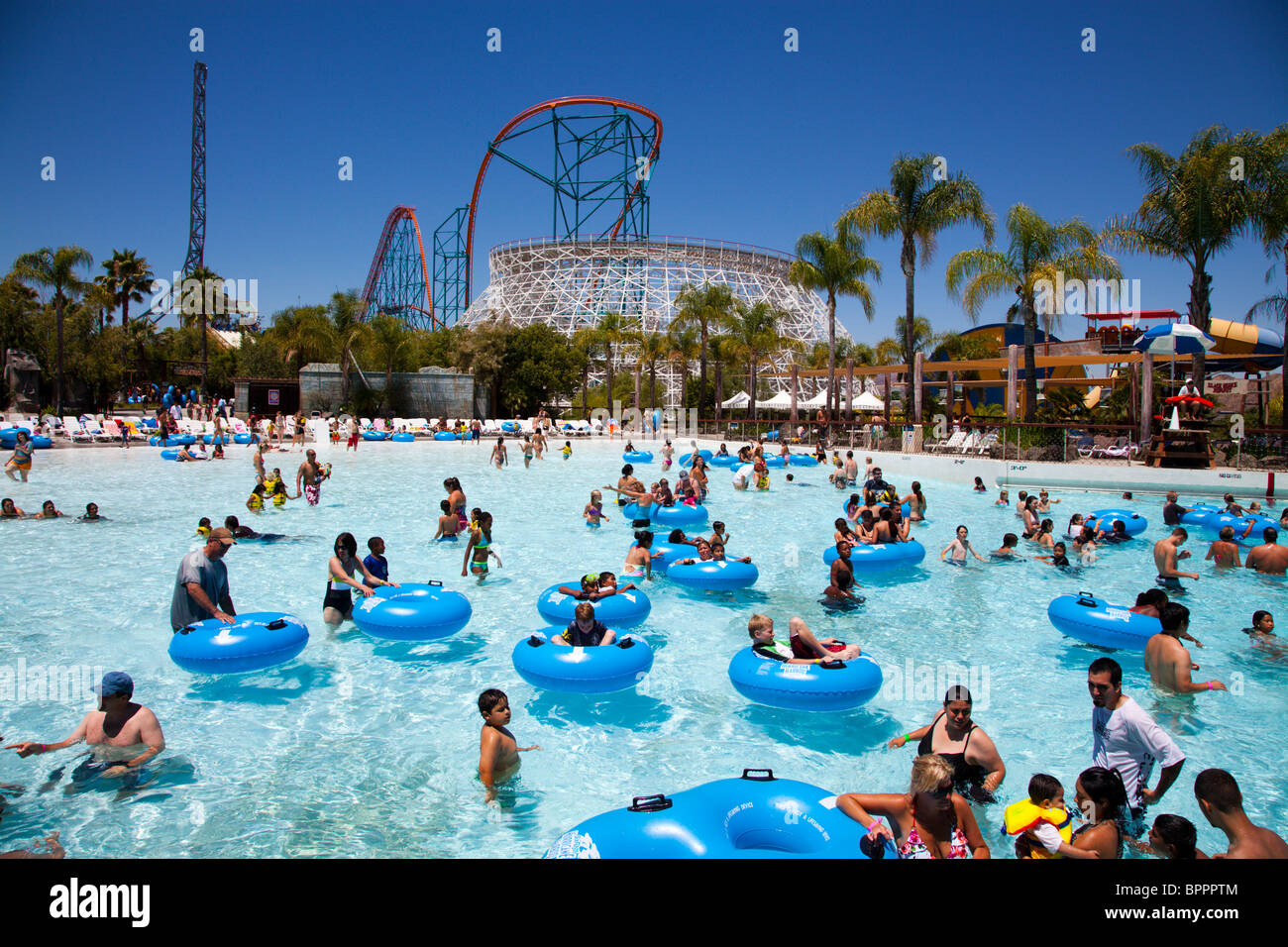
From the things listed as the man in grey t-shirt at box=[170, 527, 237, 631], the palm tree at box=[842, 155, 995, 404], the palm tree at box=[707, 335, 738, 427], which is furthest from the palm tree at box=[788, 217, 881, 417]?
the man in grey t-shirt at box=[170, 527, 237, 631]

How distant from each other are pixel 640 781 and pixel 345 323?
39.8 meters

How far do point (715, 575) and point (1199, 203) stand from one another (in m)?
20.2

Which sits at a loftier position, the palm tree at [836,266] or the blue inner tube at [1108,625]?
the palm tree at [836,266]

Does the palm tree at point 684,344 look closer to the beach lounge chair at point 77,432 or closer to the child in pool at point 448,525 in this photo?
the beach lounge chair at point 77,432

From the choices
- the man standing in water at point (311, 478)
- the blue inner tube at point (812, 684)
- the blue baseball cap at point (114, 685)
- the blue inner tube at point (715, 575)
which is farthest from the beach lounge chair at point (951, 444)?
the blue baseball cap at point (114, 685)

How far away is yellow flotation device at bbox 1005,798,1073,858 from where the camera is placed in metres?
3.71

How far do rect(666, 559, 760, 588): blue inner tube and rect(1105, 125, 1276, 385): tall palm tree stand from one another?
18.1m

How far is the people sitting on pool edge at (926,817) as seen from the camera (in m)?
3.62

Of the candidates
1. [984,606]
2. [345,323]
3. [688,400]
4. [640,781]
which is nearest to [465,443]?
[345,323]

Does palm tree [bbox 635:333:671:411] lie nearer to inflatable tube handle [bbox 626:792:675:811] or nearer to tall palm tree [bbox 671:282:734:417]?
tall palm tree [bbox 671:282:734:417]

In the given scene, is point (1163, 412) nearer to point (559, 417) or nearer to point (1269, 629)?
point (1269, 629)

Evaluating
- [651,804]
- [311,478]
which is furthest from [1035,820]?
[311,478]

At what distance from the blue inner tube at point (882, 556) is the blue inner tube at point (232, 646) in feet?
24.0

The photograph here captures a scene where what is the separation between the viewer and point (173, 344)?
54.1 meters
